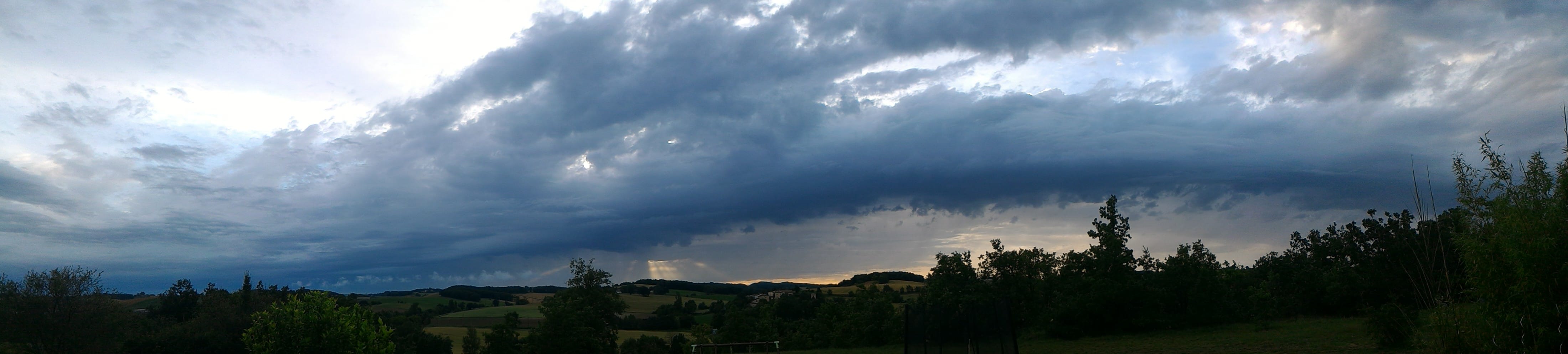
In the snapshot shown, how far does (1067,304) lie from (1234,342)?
Result: 1070 centimetres

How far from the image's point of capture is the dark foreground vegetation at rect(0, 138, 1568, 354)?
38.1 ft

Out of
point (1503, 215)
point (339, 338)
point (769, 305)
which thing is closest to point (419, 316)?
point (769, 305)

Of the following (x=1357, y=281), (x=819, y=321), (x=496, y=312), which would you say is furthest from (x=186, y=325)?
(x=1357, y=281)

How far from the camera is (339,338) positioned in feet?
48.0

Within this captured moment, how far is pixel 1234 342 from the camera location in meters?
28.9

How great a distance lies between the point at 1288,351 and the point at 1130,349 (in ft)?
24.3

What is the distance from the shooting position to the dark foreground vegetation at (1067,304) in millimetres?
11602

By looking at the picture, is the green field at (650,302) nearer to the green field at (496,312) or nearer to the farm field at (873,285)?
the green field at (496,312)

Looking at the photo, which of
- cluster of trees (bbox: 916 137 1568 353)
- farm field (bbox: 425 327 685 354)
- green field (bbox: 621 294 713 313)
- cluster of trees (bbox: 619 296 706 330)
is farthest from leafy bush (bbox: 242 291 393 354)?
green field (bbox: 621 294 713 313)

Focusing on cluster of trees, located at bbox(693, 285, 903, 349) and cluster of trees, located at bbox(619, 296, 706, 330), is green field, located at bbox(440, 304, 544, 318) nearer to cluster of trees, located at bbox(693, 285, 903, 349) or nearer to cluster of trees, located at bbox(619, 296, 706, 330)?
cluster of trees, located at bbox(619, 296, 706, 330)

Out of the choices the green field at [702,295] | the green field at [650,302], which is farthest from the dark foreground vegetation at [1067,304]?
the green field at [702,295]

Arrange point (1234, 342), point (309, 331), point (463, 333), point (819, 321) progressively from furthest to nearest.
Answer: point (463, 333)
point (819, 321)
point (1234, 342)
point (309, 331)

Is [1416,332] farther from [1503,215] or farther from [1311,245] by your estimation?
[1311,245]

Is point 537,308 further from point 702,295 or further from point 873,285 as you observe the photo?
point 873,285
